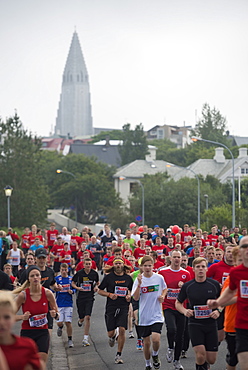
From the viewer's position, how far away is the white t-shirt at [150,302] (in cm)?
1166

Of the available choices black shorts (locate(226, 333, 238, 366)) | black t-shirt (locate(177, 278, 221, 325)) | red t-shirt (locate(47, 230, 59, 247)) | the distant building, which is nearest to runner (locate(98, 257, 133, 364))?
black t-shirt (locate(177, 278, 221, 325))

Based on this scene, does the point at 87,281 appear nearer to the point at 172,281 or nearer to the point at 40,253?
the point at 40,253

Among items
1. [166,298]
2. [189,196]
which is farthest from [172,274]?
[189,196]

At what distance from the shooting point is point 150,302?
11.7 meters

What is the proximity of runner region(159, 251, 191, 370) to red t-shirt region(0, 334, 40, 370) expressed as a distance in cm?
628

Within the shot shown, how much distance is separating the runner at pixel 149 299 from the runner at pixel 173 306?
1.03 ft

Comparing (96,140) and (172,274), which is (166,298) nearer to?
(172,274)

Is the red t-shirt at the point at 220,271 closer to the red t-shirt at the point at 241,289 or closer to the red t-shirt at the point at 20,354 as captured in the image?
the red t-shirt at the point at 241,289

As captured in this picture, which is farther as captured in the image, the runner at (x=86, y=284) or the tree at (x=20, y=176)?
the tree at (x=20, y=176)

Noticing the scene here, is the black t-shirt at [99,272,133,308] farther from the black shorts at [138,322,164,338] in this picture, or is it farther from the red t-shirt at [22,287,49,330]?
the red t-shirt at [22,287,49,330]

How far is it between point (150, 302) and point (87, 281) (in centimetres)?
354

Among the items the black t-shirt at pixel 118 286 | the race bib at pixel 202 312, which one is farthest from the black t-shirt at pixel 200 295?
the black t-shirt at pixel 118 286

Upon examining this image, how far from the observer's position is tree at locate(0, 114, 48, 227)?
57.2 metres

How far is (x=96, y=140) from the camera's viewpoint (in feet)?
563
